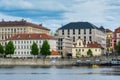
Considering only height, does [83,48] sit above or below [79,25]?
below

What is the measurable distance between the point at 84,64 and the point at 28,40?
30097 millimetres

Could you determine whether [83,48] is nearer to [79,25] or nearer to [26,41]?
A: [26,41]

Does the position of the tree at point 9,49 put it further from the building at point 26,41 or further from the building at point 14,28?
the building at point 14,28

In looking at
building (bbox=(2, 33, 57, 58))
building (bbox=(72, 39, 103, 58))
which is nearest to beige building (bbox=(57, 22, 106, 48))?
building (bbox=(72, 39, 103, 58))

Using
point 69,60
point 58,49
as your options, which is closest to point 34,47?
point 69,60

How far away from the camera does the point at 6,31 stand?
7136 inches

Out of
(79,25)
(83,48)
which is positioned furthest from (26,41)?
(79,25)

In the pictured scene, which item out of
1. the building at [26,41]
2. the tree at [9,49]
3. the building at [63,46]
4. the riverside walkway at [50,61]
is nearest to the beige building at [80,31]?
the building at [63,46]

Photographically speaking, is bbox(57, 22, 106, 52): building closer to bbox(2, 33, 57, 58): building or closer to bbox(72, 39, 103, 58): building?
bbox(72, 39, 103, 58): building

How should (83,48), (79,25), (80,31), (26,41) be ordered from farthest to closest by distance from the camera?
(79,25), (80,31), (83,48), (26,41)

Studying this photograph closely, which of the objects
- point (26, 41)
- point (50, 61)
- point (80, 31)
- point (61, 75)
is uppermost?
point (80, 31)

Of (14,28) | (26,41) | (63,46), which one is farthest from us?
(14,28)

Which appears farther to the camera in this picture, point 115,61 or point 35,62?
point 35,62

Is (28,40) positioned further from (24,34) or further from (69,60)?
(69,60)
